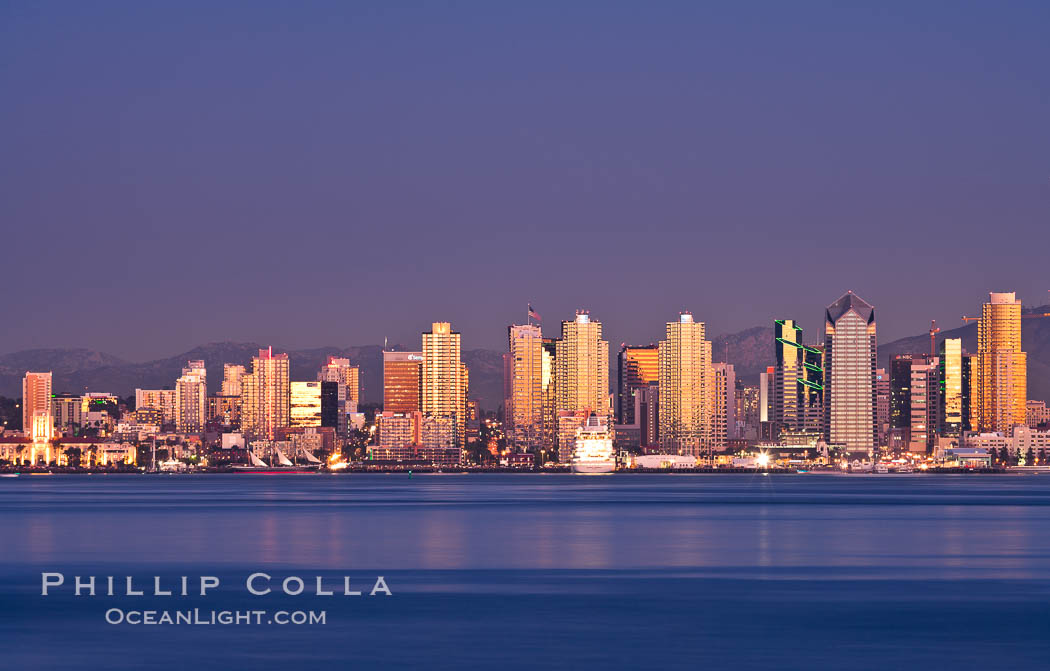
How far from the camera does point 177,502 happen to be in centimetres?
17062

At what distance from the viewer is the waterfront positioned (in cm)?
4709

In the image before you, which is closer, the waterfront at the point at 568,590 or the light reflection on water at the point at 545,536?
the waterfront at the point at 568,590

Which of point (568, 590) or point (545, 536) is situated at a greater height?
point (568, 590)

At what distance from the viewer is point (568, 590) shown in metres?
64.3

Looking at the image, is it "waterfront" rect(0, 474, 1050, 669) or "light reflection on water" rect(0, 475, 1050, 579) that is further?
"light reflection on water" rect(0, 475, 1050, 579)

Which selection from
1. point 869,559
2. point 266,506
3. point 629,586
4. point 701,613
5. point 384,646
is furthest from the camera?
point 266,506

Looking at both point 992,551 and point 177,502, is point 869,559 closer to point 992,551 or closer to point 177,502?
point 992,551

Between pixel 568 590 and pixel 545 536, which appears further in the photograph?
pixel 545 536

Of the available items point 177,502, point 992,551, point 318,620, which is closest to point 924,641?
point 318,620

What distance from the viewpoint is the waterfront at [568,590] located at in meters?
47.1

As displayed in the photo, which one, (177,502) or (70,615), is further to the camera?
(177,502)

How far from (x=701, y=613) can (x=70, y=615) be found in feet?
65.5

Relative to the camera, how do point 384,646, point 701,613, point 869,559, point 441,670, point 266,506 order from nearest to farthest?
point 441,670
point 384,646
point 701,613
point 869,559
point 266,506

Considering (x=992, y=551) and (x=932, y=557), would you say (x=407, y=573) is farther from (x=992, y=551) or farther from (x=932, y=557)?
(x=992, y=551)
